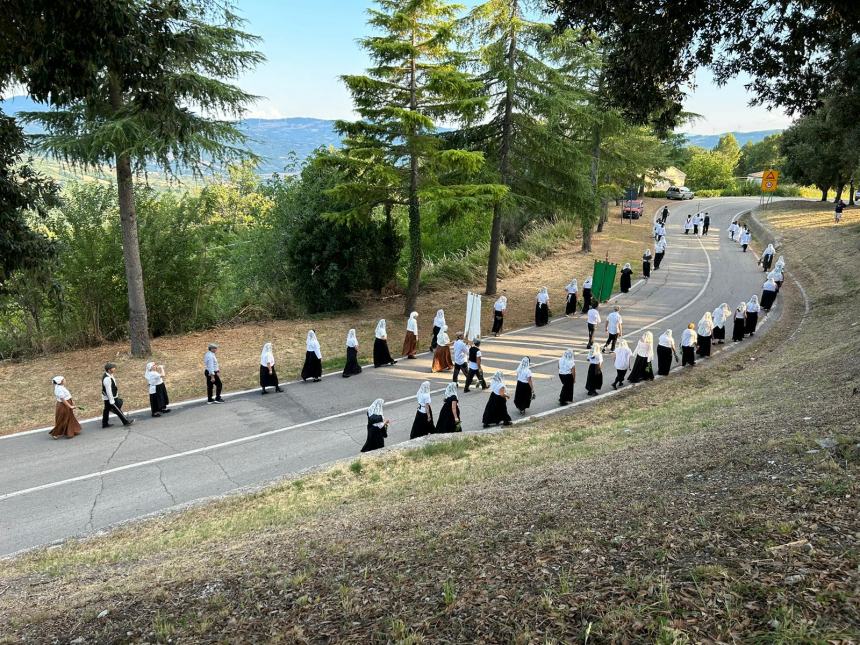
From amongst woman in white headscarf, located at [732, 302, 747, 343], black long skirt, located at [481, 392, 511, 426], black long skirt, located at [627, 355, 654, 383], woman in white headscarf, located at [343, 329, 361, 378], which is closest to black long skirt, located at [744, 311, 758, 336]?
woman in white headscarf, located at [732, 302, 747, 343]

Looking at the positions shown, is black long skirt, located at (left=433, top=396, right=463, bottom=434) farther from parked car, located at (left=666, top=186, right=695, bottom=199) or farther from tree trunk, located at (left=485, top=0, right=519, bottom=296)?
parked car, located at (left=666, top=186, right=695, bottom=199)

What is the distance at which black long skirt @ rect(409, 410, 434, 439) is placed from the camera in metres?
12.0

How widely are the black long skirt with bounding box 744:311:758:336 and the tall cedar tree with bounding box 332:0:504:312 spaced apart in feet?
30.0

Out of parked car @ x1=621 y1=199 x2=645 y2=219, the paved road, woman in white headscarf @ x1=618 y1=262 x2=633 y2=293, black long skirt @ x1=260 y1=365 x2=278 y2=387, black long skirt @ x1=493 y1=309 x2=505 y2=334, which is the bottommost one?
the paved road

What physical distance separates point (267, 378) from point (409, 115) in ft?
29.9

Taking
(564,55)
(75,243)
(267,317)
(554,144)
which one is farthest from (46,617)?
(564,55)

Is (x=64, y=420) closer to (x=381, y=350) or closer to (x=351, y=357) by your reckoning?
(x=351, y=357)

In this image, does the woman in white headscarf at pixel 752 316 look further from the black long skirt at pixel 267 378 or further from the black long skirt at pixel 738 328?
the black long skirt at pixel 267 378

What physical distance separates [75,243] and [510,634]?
18.5 meters

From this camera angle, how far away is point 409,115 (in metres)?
18.1

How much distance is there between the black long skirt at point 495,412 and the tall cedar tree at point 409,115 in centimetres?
826

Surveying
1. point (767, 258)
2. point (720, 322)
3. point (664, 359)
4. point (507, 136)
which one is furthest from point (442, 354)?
point (767, 258)

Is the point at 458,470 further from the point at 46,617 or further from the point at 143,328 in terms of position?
the point at 143,328

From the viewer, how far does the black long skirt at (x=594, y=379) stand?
48.1 ft
